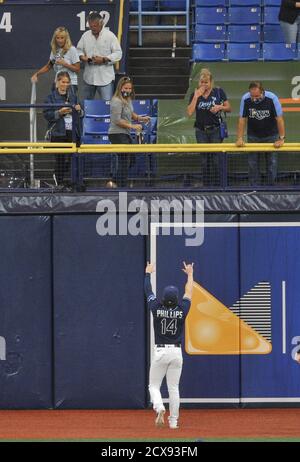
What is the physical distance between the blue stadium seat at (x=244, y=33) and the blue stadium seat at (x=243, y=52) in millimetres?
133

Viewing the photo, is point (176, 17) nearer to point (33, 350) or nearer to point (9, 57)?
point (9, 57)

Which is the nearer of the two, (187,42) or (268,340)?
(268,340)

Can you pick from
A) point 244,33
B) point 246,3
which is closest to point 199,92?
point 244,33

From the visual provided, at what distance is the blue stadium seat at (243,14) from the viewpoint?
2738 cm

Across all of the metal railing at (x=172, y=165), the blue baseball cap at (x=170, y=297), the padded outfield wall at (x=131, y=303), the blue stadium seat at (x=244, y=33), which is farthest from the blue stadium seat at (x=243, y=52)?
the blue baseball cap at (x=170, y=297)

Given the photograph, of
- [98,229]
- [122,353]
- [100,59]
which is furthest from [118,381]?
[100,59]

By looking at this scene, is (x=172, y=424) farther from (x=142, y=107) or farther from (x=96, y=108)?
(x=142, y=107)

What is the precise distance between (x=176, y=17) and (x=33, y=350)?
1077 centimetres

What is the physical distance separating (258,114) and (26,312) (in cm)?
474

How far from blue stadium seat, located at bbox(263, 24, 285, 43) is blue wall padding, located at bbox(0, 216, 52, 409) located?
31.8 feet

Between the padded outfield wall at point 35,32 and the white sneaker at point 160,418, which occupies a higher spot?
the padded outfield wall at point 35,32

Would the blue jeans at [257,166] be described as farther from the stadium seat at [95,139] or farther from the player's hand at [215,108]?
the stadium seat at [95,139]

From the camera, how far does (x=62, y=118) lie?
19625mm

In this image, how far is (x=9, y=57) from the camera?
25.8 m
